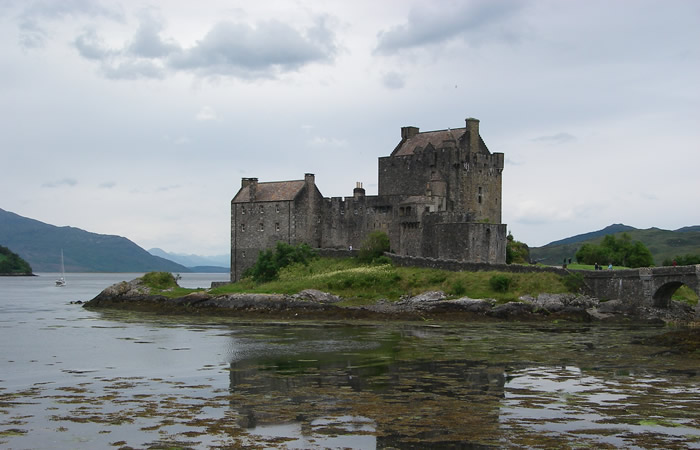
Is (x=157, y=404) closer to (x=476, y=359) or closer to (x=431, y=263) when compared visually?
(x=476, y=359)

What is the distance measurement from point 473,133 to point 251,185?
59.2 ft

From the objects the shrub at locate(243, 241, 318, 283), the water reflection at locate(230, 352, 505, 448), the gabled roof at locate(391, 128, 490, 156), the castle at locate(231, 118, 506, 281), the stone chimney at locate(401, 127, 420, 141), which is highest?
the stone chimney at locate(401, 127, 420, 141)

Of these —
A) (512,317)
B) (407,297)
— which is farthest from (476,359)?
(407,297)

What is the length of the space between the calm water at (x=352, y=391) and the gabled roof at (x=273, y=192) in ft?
90.8

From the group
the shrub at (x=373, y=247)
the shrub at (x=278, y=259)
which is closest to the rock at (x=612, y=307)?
the shrub at (x=373, y=247)

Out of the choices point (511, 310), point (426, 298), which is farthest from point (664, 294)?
point (426, 298)

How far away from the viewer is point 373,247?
60250 millimetres

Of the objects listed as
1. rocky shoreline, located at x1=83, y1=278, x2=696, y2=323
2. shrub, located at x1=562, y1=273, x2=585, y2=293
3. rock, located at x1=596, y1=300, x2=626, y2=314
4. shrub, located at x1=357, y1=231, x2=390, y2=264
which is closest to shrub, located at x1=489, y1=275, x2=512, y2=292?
rocky shoreline, located at x1=83, y1=278, x2=696, y2=323

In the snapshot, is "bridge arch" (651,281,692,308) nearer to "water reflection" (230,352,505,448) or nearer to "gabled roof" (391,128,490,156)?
"gabled roof" (391,128,490,156)

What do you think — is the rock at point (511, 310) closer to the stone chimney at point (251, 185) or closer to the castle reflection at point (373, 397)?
the castle reflection at point (373, 397)

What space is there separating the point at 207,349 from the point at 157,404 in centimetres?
1336

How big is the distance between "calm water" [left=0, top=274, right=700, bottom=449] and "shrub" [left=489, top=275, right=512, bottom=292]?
1022cm

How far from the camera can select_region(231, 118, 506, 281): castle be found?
59.1 m

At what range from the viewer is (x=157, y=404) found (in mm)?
20750
